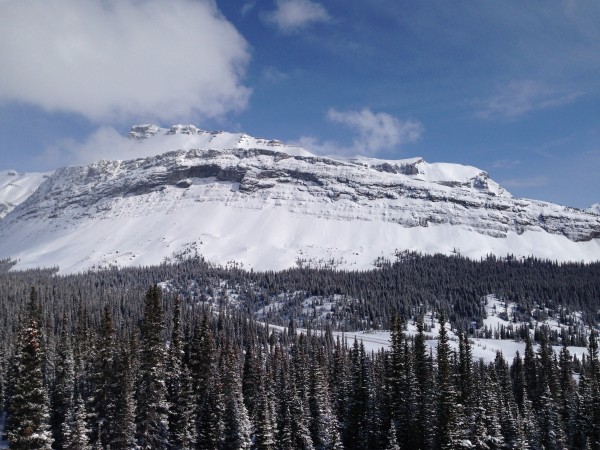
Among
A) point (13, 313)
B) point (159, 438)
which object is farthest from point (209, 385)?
point (13, 313)

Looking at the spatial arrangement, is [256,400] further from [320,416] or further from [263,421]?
[263,421]

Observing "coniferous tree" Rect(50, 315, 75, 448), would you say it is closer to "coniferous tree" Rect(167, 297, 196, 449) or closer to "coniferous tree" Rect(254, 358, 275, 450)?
"coniferous tree" Rect(167, 297, 196, 449)

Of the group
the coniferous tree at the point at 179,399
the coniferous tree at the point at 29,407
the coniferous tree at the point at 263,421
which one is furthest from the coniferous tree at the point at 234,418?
the coniferous tree at the point at 29,407

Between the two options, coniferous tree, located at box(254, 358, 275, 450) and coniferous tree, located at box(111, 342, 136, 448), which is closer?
coniferous tree, located at box(111, 342, 136, 448)

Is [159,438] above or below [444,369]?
below

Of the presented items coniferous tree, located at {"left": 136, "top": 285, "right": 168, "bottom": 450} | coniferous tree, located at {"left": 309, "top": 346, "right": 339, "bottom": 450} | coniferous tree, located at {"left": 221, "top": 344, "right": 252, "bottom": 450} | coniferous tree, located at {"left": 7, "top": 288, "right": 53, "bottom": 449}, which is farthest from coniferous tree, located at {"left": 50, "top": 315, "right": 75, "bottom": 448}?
coniferous tree, located at {"left": 7, "top": 288, "right": 53, "bottom": 449}

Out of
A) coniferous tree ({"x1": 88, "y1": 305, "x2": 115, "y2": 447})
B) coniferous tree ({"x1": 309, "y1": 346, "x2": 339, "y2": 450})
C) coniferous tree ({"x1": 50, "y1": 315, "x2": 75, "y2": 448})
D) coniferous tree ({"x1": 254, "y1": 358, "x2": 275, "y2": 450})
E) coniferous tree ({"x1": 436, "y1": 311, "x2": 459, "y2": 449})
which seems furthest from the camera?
coniferous tree ({"x1": 50, "y1": 315, "x2": 75, "y2": 448})

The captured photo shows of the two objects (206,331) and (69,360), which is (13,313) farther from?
(206,331)

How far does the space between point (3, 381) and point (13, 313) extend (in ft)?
257

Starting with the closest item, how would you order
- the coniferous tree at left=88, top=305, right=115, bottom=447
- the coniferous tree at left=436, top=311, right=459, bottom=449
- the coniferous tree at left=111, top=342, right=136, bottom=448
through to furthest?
the coniferous tree at left=111, top=342, right=136, bottom=448 < the coniferous tree at left=436, top=311, right=459, bottom=449 < the coniferous tree at left=88, top=305, right=115, bottom=447

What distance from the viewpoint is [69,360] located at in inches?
3669

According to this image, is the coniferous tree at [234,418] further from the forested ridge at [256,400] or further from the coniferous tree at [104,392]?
the coniferous tree at [104,392]

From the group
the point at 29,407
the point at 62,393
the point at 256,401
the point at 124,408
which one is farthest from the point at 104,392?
the point at 62,393

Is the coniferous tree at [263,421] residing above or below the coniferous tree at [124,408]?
below
